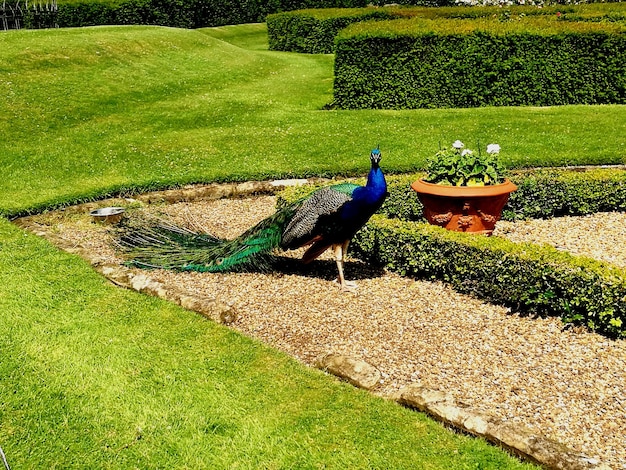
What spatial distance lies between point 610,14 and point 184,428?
77.8 ft

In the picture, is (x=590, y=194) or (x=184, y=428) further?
(x=590, y=194)

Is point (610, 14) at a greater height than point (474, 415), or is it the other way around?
point (610, 14)

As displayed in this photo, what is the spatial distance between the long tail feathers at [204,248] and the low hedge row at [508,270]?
4.32 feet

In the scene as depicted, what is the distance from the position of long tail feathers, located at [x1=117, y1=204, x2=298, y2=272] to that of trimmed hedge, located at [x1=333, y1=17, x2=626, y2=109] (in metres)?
11.3

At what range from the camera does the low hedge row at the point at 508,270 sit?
6.57 metres

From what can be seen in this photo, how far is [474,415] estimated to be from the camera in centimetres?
502

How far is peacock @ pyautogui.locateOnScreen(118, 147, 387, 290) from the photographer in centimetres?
734

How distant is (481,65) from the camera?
59.6 ft

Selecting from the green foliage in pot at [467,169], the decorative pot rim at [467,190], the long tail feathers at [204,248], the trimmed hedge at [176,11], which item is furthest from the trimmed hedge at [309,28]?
the long tail feathers at [204,248]

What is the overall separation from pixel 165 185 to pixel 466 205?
5.99m

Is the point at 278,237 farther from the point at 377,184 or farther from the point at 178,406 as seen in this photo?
the point at 178,406

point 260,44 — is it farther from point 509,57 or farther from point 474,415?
point 474,415

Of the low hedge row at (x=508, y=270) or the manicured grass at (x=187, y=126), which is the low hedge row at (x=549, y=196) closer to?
the manicured grass at (x=187, y=126)

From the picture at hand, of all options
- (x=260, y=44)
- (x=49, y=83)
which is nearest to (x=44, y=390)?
(x=49, y=83)
